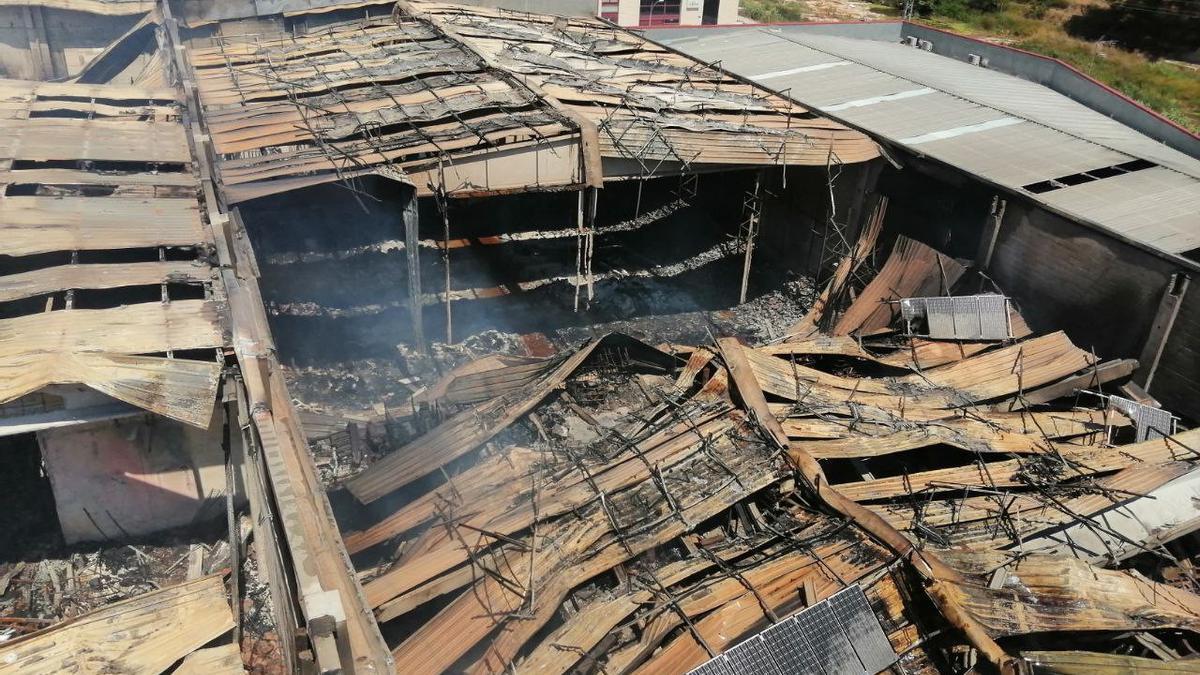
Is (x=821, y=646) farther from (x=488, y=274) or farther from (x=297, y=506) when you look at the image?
(x=488, y=274)

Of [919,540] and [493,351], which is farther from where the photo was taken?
[493,351]

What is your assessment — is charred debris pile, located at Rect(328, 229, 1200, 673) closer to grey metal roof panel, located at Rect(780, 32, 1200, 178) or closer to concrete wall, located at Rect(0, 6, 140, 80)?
grey metal roof panel, located at Rect(780, 32, 1200, 178)

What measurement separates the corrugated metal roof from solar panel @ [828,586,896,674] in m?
8.46

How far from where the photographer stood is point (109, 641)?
7.84 metres

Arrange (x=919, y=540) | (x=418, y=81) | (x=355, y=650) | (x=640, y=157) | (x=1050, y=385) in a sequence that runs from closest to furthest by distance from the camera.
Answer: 1. (x=355, y=650)
2. (x=919, y=540)
3. (x=1050, y=385)
4. (x=640, y=157)
5. (x=418, y=81)

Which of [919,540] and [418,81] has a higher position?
[418,81]

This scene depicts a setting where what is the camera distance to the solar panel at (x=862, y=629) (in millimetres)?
7082

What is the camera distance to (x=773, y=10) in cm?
4384

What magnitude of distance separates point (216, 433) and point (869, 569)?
7272mm

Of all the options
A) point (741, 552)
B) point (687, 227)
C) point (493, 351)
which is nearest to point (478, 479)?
point (741, 552)

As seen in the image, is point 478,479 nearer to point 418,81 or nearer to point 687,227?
point 418,81

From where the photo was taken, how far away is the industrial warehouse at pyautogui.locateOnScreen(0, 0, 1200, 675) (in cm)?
754

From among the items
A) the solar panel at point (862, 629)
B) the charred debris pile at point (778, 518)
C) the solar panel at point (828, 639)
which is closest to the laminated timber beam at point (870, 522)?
the charred debris pile at point (778, 518)

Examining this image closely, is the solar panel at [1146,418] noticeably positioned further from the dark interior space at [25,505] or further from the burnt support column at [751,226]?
the dark interior space at [25,505]
